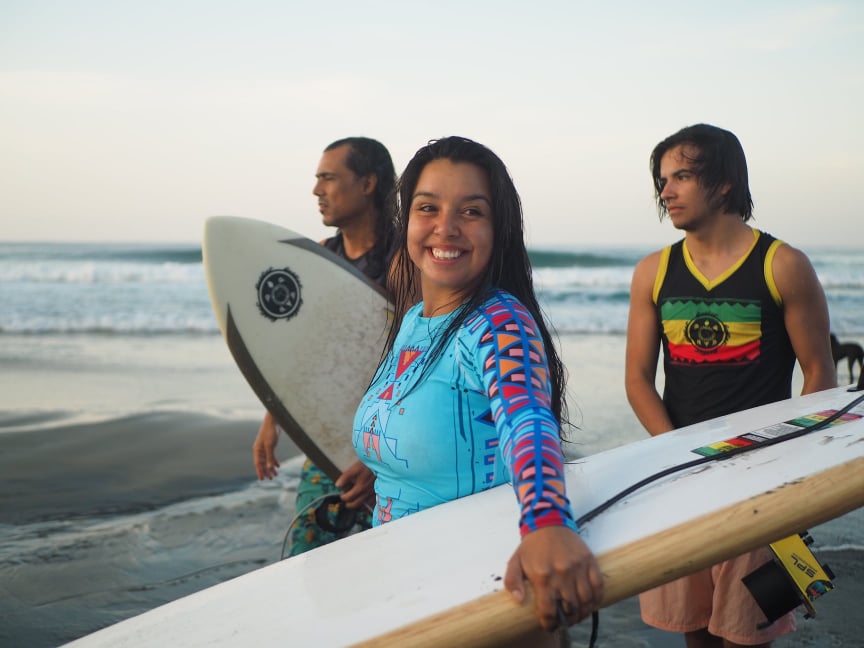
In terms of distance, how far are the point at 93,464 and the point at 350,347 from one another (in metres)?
2.69

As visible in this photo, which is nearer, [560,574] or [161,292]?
[560,574]

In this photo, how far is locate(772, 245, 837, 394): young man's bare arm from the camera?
2.41m

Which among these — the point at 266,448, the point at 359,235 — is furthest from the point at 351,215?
the point at 266,448

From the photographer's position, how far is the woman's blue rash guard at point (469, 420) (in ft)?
3.92

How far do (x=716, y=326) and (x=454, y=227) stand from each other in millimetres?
1267

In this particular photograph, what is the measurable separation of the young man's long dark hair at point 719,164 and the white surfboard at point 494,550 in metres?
0.98

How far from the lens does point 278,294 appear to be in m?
3.36

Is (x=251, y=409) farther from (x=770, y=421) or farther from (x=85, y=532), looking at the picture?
(x=770, y=421)

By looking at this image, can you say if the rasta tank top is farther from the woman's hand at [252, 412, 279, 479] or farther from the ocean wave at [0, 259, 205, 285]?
the ocean wave at [0, 259, 205, 285]

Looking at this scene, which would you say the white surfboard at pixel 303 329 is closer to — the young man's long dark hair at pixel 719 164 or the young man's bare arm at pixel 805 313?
the young man's long dark hair at pixel 719 164

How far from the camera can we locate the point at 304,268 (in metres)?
3.39

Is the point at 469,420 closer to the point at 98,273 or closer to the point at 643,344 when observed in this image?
the point at 643,344

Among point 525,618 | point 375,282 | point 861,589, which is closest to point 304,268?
point 375,282

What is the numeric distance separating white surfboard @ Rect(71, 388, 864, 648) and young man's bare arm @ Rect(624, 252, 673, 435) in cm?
79
